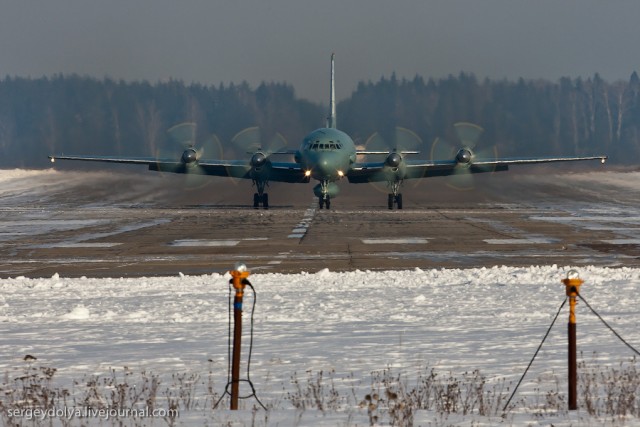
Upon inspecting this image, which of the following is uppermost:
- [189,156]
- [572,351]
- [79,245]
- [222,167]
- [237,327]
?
[189,156]

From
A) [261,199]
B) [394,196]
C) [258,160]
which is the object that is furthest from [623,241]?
[261,199]

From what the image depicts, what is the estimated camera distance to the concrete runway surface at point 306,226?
2566cm

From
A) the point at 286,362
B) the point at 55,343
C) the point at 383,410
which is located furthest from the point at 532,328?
the point at 55,343

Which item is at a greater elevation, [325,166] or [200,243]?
[325,166]

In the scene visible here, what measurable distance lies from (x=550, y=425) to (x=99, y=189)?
69.0 metres

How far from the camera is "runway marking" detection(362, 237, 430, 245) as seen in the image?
102ft

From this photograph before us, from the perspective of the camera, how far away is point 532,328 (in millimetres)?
13633

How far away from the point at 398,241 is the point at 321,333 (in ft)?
60.5

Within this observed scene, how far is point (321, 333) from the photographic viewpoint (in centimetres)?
1350

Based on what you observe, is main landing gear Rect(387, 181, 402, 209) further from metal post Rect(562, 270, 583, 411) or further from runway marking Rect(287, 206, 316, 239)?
metal post Rect(562, 270, 583, 411)

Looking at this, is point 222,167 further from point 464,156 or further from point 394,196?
point 464,156

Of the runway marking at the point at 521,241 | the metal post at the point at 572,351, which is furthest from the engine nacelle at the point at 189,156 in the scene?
the metal post at the point at 572,351

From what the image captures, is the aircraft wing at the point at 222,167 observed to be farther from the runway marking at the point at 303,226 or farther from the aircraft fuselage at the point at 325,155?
the runway marking at the point at 303,226

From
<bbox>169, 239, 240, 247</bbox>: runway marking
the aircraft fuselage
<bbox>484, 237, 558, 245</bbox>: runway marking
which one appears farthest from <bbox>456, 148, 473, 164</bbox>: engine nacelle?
<bbox>169, 239, 240, 247</bbox>: runway marking
